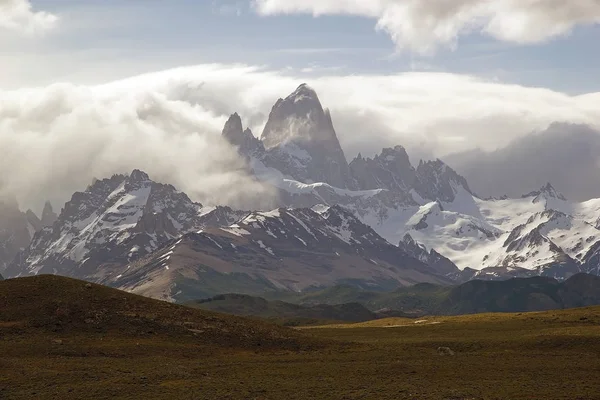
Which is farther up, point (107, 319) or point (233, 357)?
point (107, 319)

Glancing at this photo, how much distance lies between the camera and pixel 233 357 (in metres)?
93.3

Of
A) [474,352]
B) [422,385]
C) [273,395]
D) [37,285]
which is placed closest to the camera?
[273,395]

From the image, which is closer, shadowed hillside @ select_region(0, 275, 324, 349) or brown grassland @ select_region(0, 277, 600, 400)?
brown grassland @ select_region(0, 277, 600, 400)

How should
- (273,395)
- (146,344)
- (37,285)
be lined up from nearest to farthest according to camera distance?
1. (273,395)
2. (146,344)
3. (37,285)

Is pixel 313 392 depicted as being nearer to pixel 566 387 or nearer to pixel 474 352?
pixel 566 387

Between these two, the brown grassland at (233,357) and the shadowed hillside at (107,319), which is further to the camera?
the shadowed hillside at (107,319)

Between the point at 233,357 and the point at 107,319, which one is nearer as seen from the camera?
the point at 233,357

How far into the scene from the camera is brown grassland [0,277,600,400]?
7562 cm

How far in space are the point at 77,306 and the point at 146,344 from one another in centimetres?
1193

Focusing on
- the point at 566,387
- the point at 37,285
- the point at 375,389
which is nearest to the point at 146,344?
the point at 37,285

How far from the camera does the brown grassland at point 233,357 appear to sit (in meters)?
75.6

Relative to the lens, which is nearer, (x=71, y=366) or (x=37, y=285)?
(x=71, y=366)

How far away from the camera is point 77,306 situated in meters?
101

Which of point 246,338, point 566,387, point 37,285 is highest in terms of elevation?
point 37,285
